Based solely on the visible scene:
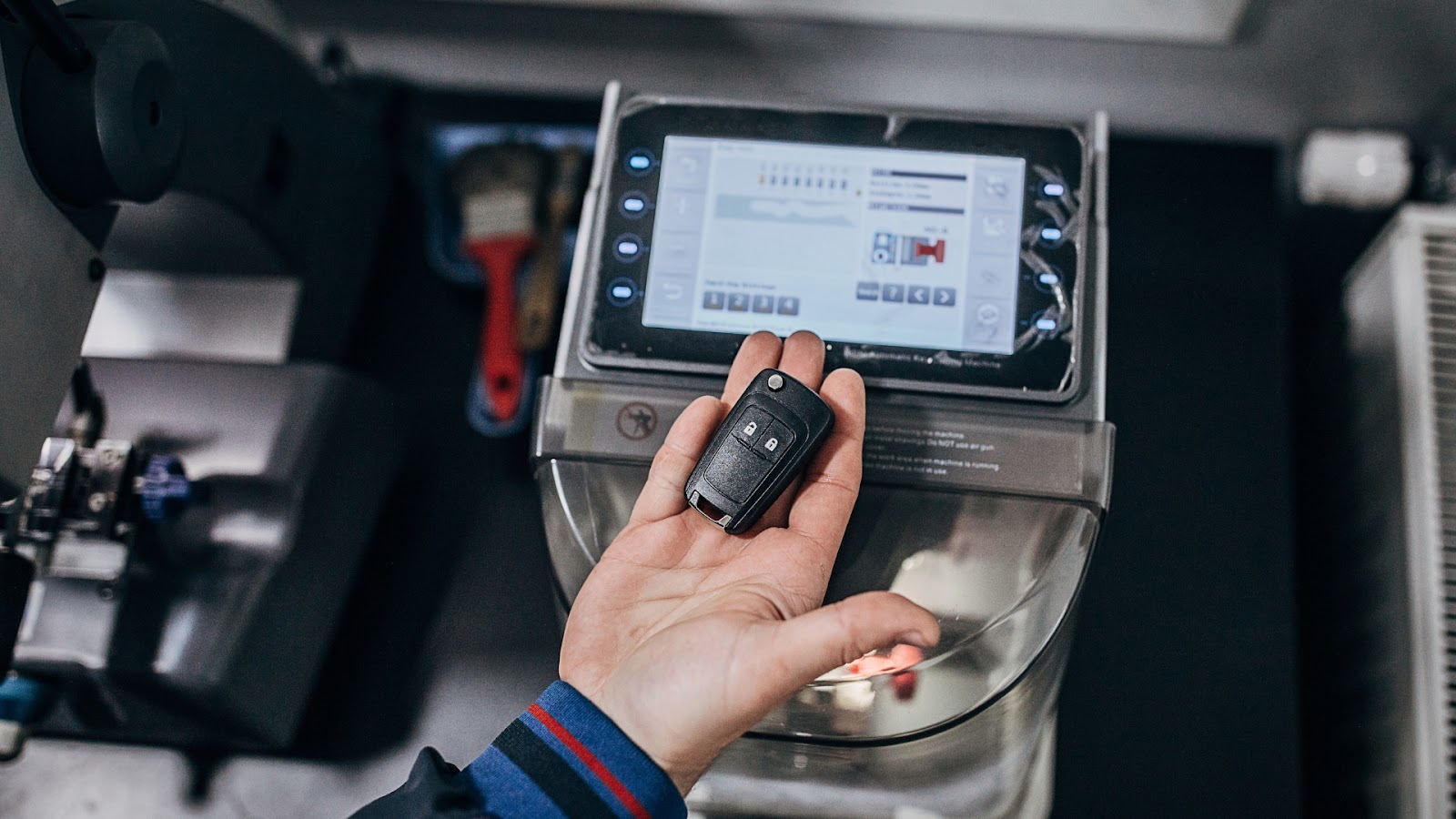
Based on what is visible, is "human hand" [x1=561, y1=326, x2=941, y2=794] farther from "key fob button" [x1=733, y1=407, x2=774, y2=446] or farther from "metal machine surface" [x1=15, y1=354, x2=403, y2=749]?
"metal machine surface" [x1=15, y1=354, x2=403, y2=749]

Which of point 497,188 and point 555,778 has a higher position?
point 497,188

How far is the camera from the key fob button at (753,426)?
23.9 inches

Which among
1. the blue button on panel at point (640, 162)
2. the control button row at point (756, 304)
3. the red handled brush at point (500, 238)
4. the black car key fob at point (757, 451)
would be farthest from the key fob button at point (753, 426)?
the red handled brush at point (500, 238)

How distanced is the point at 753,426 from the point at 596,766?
205 millimetres

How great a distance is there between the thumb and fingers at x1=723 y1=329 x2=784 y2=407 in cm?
17

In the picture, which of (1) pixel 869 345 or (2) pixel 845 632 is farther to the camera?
(1) pixel 869 345

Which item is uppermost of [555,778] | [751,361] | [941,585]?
[751,361]

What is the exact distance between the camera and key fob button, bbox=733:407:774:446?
61 cm

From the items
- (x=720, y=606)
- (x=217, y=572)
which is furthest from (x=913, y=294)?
(x=217, y=572)

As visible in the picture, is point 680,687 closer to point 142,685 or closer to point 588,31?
point 142,685

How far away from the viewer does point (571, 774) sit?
54cm

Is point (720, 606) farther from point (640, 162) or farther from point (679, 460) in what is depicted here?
point (640, 162)

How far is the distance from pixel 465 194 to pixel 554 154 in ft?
0.29

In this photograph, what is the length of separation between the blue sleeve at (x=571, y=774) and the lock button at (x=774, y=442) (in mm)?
169
